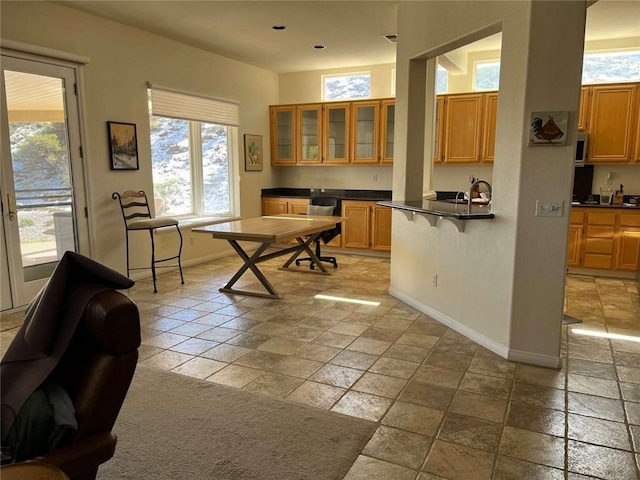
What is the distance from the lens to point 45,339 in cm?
146

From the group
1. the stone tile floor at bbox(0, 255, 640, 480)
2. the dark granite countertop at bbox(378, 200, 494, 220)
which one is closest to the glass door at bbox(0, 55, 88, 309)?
the stone tile floor at bbox(0, 255, 640, 480)

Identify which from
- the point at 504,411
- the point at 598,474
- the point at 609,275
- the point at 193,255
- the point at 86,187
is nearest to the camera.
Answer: the point at 598,474

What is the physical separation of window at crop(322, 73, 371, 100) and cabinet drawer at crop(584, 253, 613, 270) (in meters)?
3.78

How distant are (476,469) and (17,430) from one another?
70.8 inches

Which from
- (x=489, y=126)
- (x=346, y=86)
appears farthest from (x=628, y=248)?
(x=346, y=86)

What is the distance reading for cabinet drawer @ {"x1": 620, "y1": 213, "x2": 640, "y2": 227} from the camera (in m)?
5.23

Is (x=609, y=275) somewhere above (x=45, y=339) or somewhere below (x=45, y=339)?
below

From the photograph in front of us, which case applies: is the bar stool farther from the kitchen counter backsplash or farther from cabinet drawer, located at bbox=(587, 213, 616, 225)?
cabinet drawer, located at bbox=(587, 213, 616, 225)

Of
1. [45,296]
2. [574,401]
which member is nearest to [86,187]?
[45,296]

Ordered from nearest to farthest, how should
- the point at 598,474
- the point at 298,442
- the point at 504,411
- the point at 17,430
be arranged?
the point at 17,430 → the point at 598,474 → the point at 298,442 → the point at 504,411

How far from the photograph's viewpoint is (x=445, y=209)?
3697mm

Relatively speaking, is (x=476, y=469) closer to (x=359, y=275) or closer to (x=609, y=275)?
(x=359, y=275)

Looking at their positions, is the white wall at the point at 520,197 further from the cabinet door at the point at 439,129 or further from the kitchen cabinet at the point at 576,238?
the kitchen cabinet at the point at 576,238

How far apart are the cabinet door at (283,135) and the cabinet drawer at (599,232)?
427cm
